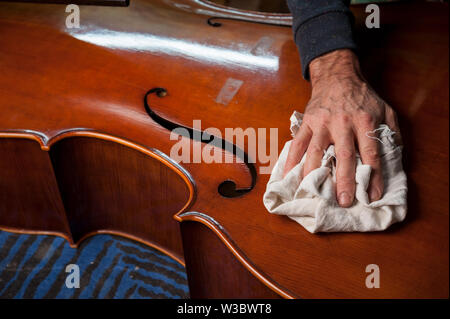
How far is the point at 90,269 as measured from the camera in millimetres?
948

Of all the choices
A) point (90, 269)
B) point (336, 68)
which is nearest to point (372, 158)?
point (336, 68)

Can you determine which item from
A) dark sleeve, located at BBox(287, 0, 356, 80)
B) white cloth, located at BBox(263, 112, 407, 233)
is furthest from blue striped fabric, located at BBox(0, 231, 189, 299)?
dark sleeve, located at BBox(287, 0, 356, 80)

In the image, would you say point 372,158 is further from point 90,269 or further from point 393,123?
point 90,269

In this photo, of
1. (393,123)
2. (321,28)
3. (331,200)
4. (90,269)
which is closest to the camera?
(331,200)

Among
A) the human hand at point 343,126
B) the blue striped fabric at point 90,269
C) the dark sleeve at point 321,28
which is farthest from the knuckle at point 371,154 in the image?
the blue striped fabric at point 90,269

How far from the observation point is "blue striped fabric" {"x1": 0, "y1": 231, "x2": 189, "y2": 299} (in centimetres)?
91

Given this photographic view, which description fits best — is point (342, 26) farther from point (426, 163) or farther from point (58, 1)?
point (58, 1)

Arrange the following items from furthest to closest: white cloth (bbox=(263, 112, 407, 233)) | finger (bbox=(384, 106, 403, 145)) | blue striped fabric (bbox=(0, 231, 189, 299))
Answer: blue striped fabric (bbox=(0, 231, 189, 299))
finger (bbox=(384, 106, 403, 145))
white cloth (bbox=(263, 112, 407, 233))

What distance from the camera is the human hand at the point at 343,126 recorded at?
57 centimetres

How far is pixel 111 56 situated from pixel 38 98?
0.19 meters

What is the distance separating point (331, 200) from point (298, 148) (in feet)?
0.36

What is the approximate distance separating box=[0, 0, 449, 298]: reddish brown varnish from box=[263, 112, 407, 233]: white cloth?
2 centimetres

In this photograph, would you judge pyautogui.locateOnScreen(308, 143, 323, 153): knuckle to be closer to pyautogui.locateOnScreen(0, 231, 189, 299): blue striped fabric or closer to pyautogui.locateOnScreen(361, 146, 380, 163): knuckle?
pyautogui.locateOnScreen(361, 146, 380, 163): knuckle

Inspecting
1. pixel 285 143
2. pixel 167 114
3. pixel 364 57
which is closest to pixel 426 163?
pixel 285 143
